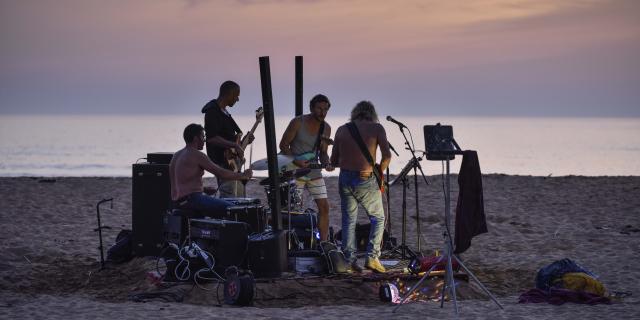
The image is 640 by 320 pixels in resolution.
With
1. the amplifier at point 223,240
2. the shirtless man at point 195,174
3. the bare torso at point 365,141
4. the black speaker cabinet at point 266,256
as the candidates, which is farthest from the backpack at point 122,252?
the bare torso at point 365,141

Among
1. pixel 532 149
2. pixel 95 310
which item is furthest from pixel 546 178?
pixel 532 149

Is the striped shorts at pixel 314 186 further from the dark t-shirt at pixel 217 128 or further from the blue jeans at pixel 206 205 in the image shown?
the blue jeans at pixel 206 205

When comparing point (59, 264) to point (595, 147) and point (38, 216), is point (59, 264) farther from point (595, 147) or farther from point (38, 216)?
point (595, 147)

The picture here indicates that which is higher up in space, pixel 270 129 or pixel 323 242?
pixel 270 129

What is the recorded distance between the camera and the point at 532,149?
208ft

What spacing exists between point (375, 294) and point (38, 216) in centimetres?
762

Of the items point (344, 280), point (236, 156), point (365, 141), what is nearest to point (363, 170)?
point (365, 141)

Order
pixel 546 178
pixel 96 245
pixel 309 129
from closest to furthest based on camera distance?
1. pixel 309 129
2. pixel 96 245
3. pixel 546 178

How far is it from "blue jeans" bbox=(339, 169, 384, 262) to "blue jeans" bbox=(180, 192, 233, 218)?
1.16 m

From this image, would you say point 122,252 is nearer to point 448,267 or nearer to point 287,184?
point 287,184

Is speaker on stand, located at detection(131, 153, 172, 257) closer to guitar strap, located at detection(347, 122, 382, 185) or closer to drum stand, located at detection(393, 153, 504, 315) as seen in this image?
guitar strap, located at detection(347, 122, 382, 185)

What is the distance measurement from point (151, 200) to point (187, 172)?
1.52 metres

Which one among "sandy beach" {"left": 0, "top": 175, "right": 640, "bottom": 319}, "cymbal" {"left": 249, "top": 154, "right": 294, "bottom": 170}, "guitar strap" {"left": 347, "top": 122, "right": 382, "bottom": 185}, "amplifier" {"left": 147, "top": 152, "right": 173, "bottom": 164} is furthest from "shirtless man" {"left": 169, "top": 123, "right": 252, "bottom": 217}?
"amplifier" {"left": 147, "top": 152, "right": 173, "bottom": 164}

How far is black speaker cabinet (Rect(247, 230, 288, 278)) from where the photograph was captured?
32.3ft
